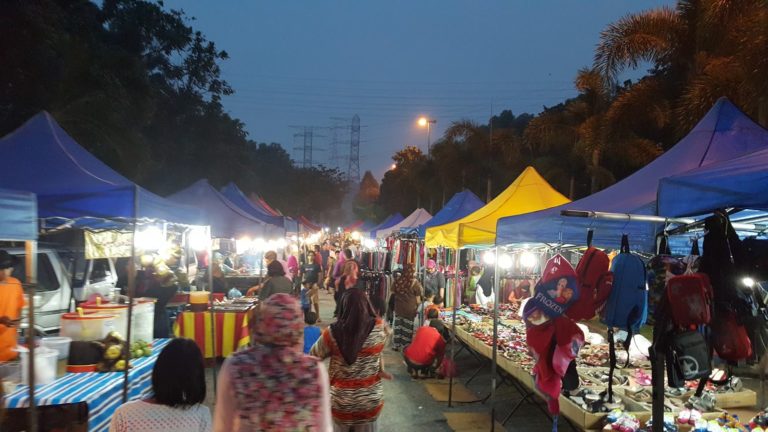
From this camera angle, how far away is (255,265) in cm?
2036

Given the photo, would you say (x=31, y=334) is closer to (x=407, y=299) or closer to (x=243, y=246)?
(x=407, y=299)

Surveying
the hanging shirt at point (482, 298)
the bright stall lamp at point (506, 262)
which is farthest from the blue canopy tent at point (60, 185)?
the hanging shirt at point (482, 298)

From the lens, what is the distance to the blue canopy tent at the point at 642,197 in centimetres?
552

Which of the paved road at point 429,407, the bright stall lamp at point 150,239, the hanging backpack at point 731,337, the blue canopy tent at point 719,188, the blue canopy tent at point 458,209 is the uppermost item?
the blue canopy tent at point 458,209

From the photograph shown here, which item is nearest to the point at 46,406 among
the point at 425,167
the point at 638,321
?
the point at 638,321

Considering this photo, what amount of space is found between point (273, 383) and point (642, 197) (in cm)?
460

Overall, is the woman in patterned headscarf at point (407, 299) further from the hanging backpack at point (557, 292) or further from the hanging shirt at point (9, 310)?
the hanging shirt at point (9, 310)

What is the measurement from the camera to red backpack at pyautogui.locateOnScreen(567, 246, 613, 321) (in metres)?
4.48

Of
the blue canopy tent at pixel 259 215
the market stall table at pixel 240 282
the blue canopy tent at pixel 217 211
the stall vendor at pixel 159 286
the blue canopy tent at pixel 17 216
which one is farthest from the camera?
the market stall table at pixel 240 282

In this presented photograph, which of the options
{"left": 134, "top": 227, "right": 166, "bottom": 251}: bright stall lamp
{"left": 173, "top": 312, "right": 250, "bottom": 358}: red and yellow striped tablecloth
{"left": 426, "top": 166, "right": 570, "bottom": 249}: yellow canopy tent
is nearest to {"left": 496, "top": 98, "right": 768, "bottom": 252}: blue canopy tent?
{"left": 426, "top": 166, "right": 570, "bottom": 249}: yellow canopy tent

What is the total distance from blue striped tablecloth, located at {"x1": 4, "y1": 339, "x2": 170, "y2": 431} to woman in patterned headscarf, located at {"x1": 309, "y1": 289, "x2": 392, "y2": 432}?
1.70m

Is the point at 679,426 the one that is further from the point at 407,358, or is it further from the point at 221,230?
the point at 221,230

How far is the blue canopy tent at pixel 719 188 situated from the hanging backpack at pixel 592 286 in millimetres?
776

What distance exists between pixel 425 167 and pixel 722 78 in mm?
28059
